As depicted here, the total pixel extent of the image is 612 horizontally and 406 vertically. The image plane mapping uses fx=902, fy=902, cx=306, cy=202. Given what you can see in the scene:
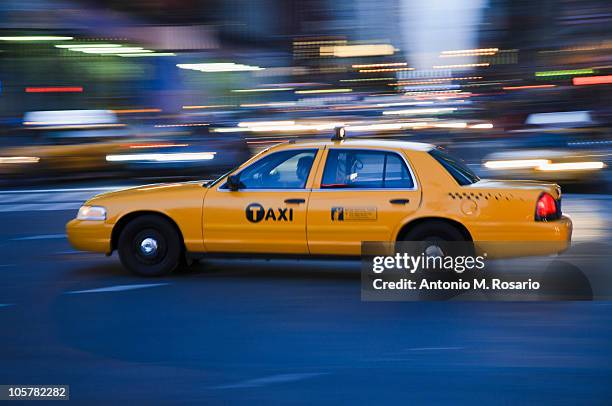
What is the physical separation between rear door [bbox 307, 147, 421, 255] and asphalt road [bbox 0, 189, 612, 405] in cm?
50

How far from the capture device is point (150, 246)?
8.84 m

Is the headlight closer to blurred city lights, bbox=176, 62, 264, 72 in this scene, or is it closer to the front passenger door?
the front passenger door

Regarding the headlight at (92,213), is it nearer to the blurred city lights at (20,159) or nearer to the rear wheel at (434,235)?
the rear wheel at (434,235)

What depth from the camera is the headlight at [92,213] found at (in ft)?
29.3

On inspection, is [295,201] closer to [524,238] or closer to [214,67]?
[524,238]

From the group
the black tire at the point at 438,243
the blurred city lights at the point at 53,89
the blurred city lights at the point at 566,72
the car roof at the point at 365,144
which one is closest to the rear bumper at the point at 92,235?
the car roof at the point at 365,144

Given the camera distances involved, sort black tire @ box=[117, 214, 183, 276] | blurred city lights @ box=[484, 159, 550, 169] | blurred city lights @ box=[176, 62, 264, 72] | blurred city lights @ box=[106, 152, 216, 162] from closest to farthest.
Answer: black tire @ box=[117, 214, 183, 276]
blurred city lights @ box=[484, 159, 550, 169]
blurred city lights @ box=[106, 152, 216, 162]
blurred city lights @ box=[176, 62, 264, 72]

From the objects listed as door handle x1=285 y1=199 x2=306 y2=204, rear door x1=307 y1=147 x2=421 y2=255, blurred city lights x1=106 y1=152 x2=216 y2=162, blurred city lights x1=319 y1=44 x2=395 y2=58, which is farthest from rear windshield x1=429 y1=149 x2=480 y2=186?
blurred city lights x1=319 y1=44 x2=395 y2=58

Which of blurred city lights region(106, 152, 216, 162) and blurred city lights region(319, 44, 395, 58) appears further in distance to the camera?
blurred city lights region(319, 44, 395, 58)

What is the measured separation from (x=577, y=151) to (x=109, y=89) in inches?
854

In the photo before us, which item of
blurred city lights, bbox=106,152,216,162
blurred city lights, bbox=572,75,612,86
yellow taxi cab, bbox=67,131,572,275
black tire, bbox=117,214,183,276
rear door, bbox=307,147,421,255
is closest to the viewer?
yellow taxi cab, bbox=67,131,572,275

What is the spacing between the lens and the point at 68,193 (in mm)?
19328

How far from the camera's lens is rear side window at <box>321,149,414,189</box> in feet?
27.2

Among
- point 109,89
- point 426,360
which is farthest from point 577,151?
point 109,89
